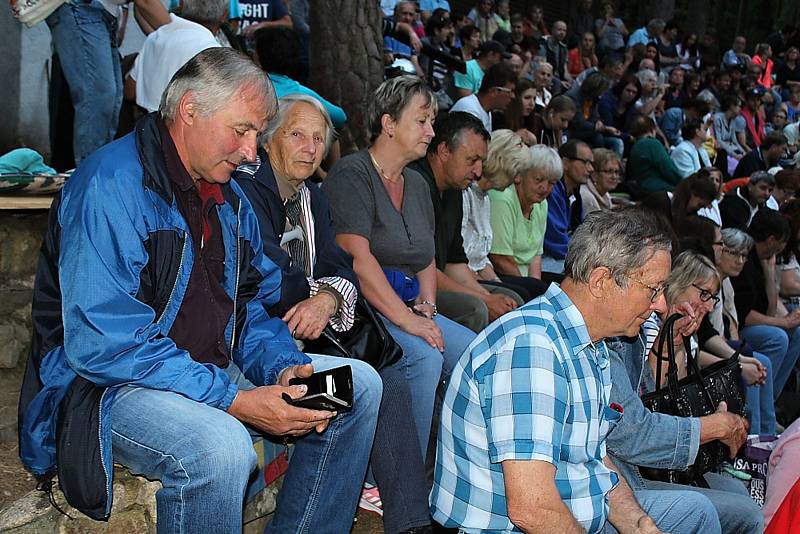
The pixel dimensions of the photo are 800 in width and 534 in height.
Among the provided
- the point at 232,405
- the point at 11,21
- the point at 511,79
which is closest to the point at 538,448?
the point at 232,405

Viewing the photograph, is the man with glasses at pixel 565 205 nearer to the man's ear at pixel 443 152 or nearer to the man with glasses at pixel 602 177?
the man with glasses at pixel 602 177

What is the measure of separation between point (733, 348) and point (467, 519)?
13.8 feet

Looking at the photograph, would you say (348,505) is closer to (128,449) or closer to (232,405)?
(232,405)

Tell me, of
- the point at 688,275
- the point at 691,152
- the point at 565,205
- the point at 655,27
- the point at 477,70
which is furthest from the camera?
the point at 655,27

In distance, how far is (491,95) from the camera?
7.74 meters

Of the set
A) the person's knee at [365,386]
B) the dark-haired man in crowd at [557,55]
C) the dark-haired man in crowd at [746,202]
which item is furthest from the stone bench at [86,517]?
the dark-haired man in crowd at [557,55]

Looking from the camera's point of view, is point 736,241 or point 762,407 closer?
point 762,407

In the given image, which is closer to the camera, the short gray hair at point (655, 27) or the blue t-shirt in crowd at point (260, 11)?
the blue t-shirt in crowd at point (260, 11)

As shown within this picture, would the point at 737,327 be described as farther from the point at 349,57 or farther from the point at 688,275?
the point at 349,57

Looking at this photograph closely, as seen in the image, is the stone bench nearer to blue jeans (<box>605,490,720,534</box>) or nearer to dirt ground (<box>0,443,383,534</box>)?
dirt ground (<box>0,443,383,534</box>)

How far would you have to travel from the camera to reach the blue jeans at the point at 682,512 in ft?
10.4

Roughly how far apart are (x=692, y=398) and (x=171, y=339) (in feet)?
6.64

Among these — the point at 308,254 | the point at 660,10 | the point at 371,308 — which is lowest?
the point at 660,10

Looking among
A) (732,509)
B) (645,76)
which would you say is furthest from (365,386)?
(645,76)
